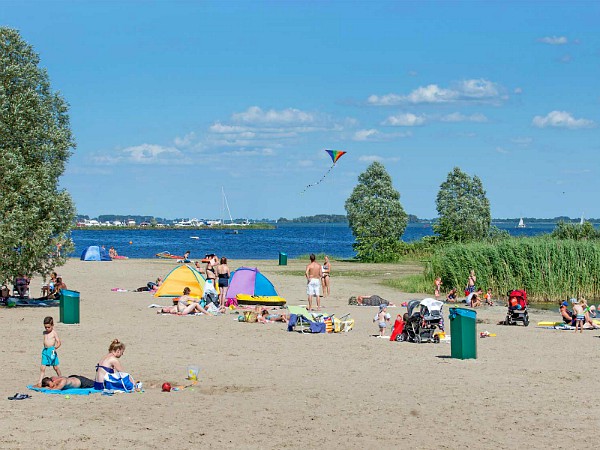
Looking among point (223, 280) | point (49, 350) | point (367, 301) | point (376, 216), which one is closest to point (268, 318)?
point (223, 280)

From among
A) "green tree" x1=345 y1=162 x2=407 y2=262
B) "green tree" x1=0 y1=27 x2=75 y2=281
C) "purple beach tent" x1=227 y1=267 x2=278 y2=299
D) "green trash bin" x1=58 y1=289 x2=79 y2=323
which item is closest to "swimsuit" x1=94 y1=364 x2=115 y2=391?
"green trash bin" x1=58 y1=289 x2=79 y2=323

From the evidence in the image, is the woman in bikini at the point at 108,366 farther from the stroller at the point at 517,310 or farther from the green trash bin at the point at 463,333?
the stroller at the point at 517,310

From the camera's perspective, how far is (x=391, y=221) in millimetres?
55062

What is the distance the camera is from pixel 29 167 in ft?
83.1

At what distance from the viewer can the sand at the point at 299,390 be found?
1093 cm

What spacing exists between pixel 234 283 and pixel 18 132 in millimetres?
8263

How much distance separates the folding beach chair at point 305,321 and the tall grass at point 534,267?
506 inches

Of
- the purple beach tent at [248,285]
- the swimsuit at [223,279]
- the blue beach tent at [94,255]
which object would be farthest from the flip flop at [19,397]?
the blue beach tent at [94,255]

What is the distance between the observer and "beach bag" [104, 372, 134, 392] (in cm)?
1348

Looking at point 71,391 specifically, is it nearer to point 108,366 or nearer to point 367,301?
point 108,366

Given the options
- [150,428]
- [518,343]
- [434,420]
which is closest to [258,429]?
[150,428]

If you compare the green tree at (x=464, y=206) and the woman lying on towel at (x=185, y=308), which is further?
the green tree at (x=464, y=206)

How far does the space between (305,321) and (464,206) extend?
36977 mm

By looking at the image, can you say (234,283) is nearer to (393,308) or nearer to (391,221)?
(393,308)
